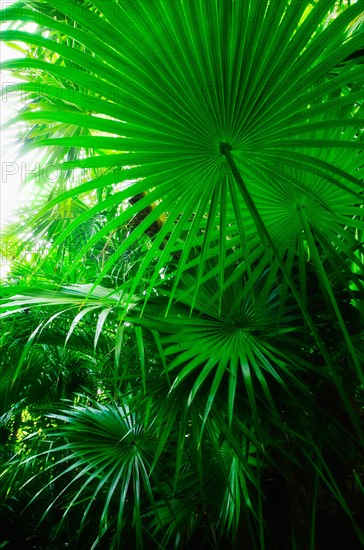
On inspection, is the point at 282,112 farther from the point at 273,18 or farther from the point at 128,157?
the point at 128,157

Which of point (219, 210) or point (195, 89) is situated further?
point (219, 210)

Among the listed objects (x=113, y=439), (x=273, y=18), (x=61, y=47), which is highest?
(x=273, y=18)

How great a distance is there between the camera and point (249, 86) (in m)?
0.62

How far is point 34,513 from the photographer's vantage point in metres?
2.15

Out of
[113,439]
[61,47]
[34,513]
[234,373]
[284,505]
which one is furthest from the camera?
[34,513]

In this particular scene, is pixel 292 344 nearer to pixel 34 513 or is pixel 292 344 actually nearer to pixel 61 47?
pixel 61 47

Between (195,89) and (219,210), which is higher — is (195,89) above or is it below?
above

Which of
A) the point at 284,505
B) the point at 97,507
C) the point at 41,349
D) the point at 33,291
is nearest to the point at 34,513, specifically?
the point at 97,507

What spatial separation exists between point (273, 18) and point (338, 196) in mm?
449

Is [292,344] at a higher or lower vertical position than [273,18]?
lower

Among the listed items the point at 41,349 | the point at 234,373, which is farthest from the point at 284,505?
the point at 41,349

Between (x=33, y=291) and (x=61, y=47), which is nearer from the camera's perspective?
(x=61, y=47)

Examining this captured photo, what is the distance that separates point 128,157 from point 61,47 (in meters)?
0.18

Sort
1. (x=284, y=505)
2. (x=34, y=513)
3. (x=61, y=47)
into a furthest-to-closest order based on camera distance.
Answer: (x=34, y=513) < (x=284, y=505) < (x=61, y=47)
